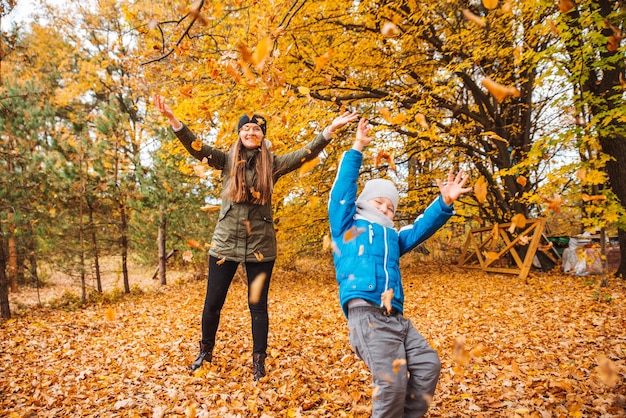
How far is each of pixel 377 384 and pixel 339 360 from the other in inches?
75.2

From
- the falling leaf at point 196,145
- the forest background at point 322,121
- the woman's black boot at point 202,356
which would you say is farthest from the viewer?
the forest background at point 322,121

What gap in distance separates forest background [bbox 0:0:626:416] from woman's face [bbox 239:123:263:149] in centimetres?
69

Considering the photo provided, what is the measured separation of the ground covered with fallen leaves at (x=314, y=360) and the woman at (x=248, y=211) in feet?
1.75

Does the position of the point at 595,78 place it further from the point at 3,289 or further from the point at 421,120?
the point at 3,289

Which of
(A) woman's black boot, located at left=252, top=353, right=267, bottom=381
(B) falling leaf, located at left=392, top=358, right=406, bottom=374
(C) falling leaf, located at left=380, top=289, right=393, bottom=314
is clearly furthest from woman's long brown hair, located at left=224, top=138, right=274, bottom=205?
(B) falling leaf, located at left=392, top=358, right=406, bottom=374

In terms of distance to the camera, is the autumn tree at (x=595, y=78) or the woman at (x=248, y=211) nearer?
the woman at (x=248, y=211)

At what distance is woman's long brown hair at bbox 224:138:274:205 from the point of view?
2.96 m

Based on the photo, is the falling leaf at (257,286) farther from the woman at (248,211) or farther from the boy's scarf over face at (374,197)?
the boy's scarf over face at (374,197)

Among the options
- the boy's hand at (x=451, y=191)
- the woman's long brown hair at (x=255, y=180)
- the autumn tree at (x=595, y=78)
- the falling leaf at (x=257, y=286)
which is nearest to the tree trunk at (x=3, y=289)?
the woman's long brown hair at (x=255, y=180)

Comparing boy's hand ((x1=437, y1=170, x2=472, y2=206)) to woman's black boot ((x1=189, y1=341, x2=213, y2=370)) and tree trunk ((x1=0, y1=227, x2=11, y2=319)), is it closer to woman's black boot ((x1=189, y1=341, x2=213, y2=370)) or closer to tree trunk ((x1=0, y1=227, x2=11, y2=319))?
woman's black boot ((x1=189, y1=341, x2=213, y2=370))

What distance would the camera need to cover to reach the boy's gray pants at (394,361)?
186 centimetres

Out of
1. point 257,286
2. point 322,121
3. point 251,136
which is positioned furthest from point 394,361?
point 322,121

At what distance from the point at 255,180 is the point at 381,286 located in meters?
1.44

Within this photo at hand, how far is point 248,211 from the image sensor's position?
118 inches
